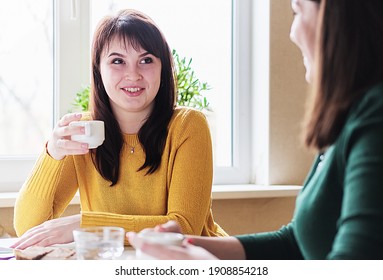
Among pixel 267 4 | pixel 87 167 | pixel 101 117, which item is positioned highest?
pixel 267 4

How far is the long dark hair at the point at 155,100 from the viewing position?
68.6 inches

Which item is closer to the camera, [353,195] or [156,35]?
[353,195]

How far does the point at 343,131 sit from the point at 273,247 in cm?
40

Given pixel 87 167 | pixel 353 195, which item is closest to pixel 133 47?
pixel 87 167

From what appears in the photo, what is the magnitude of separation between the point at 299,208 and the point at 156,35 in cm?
90

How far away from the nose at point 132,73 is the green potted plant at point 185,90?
58cm

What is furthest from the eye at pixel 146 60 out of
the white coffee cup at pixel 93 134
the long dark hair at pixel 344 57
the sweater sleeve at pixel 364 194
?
the sweater sleeve at pixel 364 194

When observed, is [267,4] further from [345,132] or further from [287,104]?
[345,132]

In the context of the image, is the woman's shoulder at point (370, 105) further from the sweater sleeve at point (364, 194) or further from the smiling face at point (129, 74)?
the smiling face at point (129, 74)

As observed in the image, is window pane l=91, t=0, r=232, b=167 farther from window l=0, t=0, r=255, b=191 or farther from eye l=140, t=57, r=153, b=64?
eye l=140, t=57, r=153, b=64

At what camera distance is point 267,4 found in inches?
99.6

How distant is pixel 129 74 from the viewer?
5.78 ft

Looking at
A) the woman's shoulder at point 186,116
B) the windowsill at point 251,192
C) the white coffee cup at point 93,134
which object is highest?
the woman's shoulder at point 186,116

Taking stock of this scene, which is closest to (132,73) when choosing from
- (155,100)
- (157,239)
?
(155,100)
